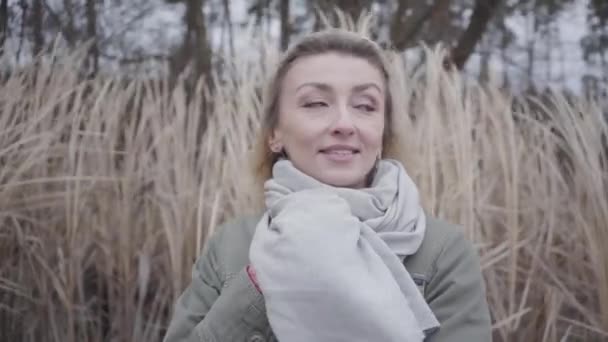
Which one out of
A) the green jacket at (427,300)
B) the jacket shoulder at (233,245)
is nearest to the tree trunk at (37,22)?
the jacket shoulder at (233,245)

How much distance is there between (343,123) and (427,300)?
33 cm

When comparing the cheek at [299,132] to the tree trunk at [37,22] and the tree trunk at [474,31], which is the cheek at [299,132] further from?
the tree trunk at [474,31]

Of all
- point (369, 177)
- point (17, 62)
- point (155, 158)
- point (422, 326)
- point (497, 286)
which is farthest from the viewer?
point (17, 62)

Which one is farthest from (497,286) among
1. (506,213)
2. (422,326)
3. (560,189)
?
(422,326)

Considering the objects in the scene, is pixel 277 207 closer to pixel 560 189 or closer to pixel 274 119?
pixel 274 119

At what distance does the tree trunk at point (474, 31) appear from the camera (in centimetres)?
474

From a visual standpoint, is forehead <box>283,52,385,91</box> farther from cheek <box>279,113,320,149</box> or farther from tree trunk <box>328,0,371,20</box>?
tree trunk <box>328,0,371,20</box>

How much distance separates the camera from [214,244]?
1307 millimetres

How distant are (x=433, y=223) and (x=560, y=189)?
37.4 inches

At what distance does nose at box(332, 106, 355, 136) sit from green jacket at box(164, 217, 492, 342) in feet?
0.73

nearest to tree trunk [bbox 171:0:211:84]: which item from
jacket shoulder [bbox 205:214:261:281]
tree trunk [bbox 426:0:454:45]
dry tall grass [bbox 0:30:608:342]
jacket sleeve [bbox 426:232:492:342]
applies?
tree trunk [bbox 426:0:454:45]

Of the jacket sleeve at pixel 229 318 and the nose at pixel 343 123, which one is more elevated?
the nose at pixel 343 123

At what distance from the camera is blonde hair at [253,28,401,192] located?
4.22ft

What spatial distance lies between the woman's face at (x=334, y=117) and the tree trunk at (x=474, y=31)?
3641 millimetres
